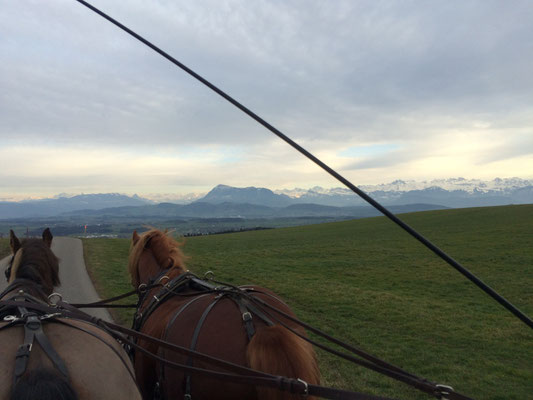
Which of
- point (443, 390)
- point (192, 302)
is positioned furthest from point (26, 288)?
point (443, 390)

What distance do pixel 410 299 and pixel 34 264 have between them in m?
12.1

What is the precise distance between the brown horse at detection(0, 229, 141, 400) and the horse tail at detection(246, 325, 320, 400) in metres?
0.82

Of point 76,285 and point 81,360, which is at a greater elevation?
point 81,360

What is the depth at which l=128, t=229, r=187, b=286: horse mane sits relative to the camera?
15.7 ft

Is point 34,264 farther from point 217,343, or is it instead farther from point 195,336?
point 217,343

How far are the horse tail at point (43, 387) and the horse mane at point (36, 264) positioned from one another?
7.02 feet

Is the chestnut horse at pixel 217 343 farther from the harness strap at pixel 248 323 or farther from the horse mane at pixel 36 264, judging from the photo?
the horse mane at pixel 36 264

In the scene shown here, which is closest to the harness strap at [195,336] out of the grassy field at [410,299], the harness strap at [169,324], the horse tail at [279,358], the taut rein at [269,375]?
the taut rein at [269,375]

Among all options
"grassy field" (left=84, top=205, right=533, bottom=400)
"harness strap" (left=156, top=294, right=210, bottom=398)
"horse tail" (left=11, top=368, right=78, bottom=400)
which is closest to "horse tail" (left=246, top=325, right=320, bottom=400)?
"harness strap" (left=156, top=294, right=210, bottom=398)

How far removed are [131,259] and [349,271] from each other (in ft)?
50.1

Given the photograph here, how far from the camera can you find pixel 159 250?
16.0ft

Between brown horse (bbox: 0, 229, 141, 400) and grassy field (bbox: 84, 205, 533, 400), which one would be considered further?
grassy field (bbox: 84, 205, 533, 400)

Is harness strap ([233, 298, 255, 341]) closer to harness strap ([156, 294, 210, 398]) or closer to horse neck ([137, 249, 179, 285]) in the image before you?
harness strap ([156, 294, 210, 398])

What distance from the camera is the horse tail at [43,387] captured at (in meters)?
1.73
